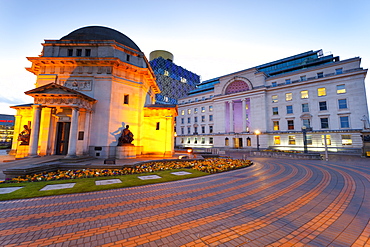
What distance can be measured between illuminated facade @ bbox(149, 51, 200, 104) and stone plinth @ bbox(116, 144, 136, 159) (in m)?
51.5

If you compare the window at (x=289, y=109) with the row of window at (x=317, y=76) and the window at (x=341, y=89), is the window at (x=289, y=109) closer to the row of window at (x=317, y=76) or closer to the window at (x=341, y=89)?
the row of window at (x=317, y=76)

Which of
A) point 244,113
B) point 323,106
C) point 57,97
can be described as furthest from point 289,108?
point 57,97

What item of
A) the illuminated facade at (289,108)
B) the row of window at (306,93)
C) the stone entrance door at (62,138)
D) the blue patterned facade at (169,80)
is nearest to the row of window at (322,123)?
the illuminated facade at (289,108)

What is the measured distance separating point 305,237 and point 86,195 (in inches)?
303

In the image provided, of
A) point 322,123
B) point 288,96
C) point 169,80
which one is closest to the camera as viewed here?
point 322,123

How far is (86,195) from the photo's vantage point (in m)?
6.75

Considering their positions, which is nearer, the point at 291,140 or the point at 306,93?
the point at 306,93

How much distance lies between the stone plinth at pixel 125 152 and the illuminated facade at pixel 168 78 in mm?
51529

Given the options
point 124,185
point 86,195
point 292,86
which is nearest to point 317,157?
point 292,86

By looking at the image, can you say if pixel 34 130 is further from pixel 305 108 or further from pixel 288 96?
pixel 305 108

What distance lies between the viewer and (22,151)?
52.9ft

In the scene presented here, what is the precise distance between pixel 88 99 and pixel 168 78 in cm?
6212

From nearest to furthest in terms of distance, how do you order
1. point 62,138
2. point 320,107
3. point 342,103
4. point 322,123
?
point 62,138 → point 342,103 → point 322,123 → point 320,107

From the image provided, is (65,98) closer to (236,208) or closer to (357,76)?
(236,208)
